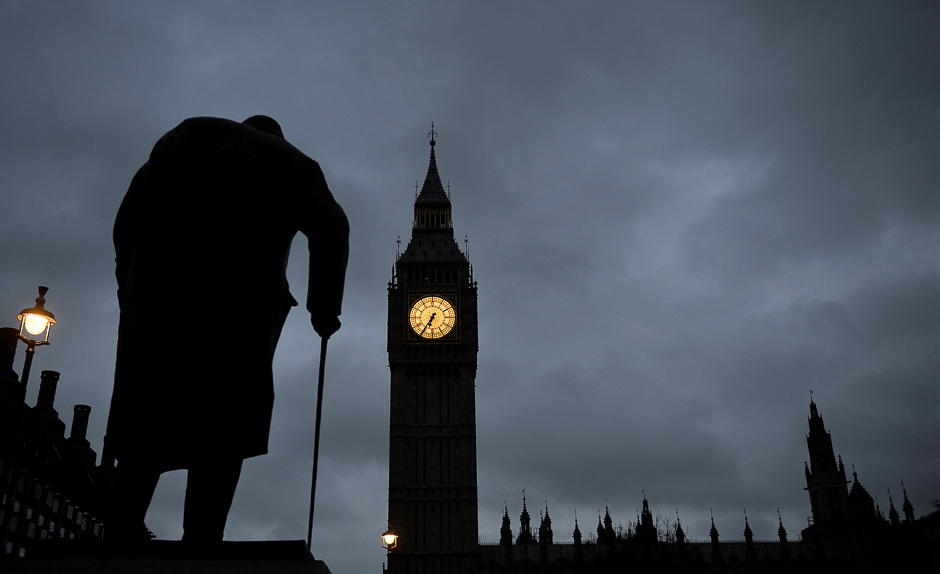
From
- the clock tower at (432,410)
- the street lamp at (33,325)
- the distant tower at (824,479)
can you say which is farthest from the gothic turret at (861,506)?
the street lamp at (33,325)

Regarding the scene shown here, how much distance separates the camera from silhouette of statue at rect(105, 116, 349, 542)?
4.61 metres

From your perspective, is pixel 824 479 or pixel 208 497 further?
pixel 824 479

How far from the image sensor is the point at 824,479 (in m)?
92.7

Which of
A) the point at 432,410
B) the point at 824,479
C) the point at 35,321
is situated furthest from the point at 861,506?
the point at 35,321

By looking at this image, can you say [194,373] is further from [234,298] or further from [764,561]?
[764,561]

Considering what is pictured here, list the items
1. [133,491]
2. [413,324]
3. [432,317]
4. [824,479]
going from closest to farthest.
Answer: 1. [133,491]
2. [413,324]
3. [432,317]
4. [824,479]

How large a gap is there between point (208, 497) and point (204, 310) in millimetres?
1062

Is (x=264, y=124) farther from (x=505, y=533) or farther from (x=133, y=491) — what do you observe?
(x=505, y=533)

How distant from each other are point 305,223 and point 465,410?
61.6 m

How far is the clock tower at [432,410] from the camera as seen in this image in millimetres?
61031

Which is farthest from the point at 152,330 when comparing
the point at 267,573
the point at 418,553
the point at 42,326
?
the point at 418,553

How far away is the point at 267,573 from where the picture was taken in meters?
4.21

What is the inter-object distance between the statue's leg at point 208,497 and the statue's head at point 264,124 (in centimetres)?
211

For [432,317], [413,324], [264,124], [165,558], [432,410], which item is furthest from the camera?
[432,317]
